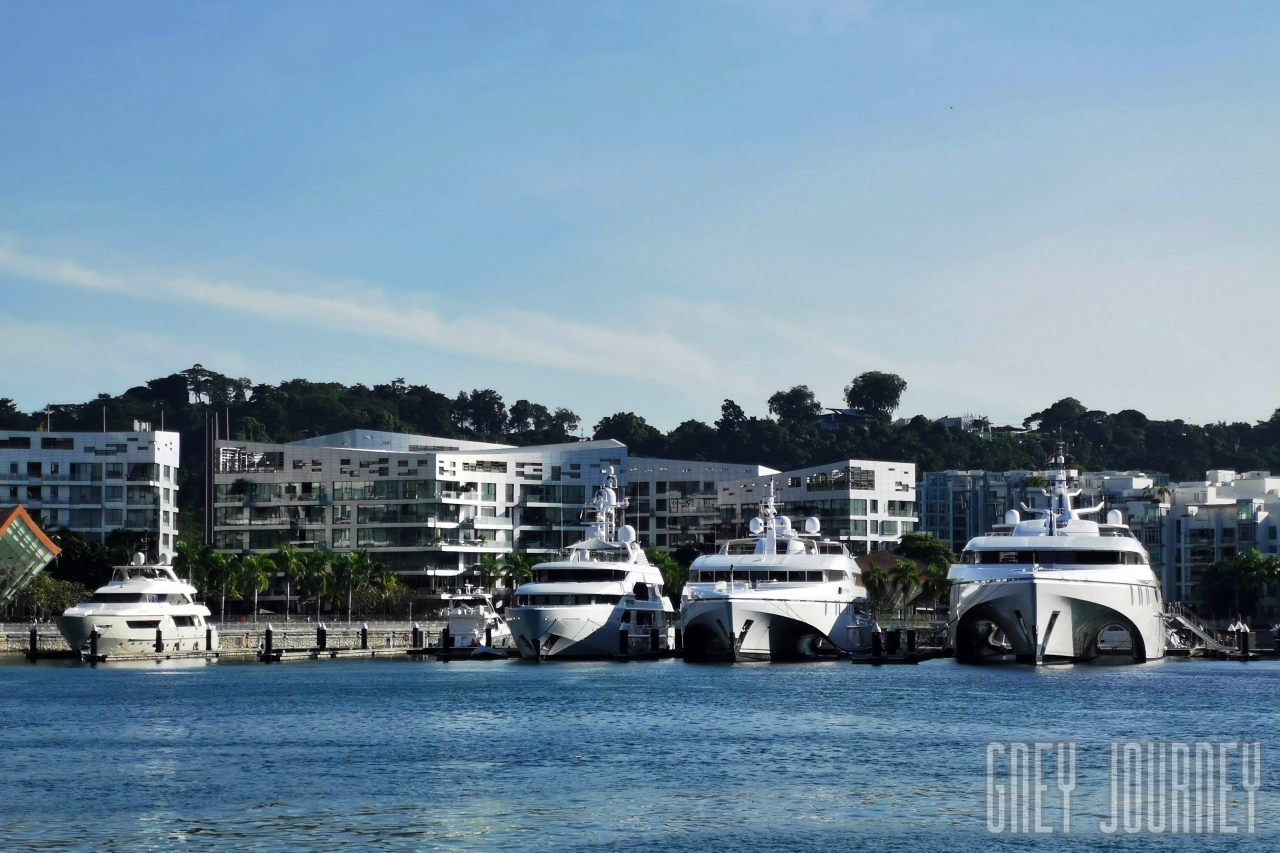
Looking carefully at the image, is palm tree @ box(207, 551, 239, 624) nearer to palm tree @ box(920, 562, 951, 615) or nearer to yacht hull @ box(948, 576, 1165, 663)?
palm tree @ box(920, 562, 951, 615)

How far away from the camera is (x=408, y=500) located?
178125 millimetres

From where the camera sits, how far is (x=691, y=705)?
253 ft

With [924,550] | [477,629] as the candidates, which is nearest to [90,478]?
[477,629]

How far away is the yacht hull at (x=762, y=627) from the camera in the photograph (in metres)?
103

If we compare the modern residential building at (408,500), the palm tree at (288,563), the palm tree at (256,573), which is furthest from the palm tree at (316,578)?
the modern residential building at (408,500)

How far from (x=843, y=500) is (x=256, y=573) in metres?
62.7

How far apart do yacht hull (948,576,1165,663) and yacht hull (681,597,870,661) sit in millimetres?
7975

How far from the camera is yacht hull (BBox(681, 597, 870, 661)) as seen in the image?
102875 millimetres

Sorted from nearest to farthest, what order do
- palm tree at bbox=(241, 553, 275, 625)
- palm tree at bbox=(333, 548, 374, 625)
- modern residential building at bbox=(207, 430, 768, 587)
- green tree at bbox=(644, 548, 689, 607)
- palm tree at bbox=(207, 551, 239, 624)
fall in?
palm tree at bbox=(207, 551, 239, 624) < palm tree at bbox=(241, 553, 275, 625) < palm tree at bbox=(333, 548, 374, 625) < green tree at bbox=(644, 548, 689, 607) < modern residential building at bbox=(207, 430, 768, 587)

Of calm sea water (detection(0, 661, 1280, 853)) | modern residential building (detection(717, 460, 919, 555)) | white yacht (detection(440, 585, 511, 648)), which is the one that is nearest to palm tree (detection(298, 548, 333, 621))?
white yacht (detection(440, 585, 511, 648))

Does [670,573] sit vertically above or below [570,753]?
above

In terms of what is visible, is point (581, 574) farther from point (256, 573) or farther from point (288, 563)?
point (288, 563)

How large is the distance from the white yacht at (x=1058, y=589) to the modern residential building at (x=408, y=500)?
266 feet

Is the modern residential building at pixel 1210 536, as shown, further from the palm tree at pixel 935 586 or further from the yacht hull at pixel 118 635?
the yacht hull at pixel 118 635
